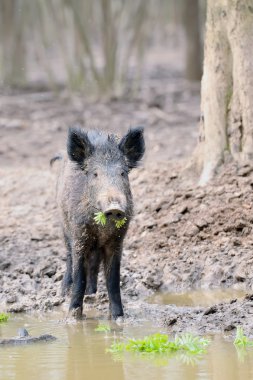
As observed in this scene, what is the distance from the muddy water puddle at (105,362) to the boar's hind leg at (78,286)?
0.77 m

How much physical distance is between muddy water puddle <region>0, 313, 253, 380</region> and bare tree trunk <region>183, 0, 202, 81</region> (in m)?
20.4

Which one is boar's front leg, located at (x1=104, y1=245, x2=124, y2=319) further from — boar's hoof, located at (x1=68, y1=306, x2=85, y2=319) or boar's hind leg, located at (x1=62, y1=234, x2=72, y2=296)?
boar's hind leg, located at (x1=62, y1=234, x2=72, y2=296)

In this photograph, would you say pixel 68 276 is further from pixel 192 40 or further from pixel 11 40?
pixel 11 40

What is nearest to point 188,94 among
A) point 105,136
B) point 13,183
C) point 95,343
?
point 13,183

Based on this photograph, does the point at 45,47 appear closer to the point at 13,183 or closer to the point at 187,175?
the point at 13,183

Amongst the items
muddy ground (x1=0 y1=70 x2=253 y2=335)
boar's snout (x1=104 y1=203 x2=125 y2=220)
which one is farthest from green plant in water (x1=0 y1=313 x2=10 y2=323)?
boar's snout (x1=104 y1=203 x2=125 y2=220)

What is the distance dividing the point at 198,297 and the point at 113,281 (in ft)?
3.53

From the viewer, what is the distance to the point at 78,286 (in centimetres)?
952

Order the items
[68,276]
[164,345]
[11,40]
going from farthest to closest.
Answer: [11,40], [68,276], [164,345]

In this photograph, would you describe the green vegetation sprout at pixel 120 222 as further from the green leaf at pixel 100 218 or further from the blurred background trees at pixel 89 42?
the blurred background trees at pixel 89 42

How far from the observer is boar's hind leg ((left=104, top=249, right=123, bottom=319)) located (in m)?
9.37

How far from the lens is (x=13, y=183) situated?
49.1 ft

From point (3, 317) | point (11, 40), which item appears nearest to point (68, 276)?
point (3, 317)

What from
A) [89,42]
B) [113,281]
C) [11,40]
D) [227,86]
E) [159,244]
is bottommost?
[113,281]
